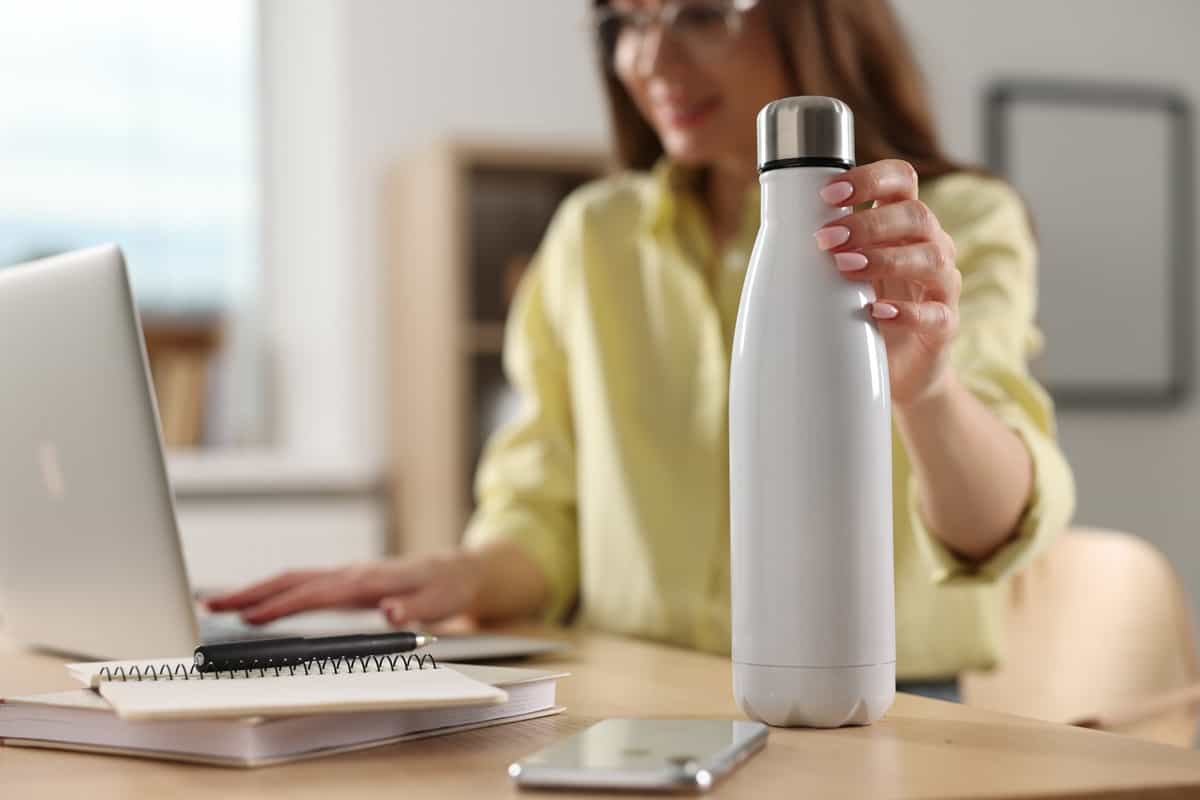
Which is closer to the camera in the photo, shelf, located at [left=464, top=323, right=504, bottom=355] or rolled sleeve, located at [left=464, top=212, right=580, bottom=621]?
rolled sleeve, located at [left=464, top=212, right=580, bottom=621]

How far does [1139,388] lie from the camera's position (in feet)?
12.4

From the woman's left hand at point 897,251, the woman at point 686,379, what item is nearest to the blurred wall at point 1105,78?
the woman at point 686,379

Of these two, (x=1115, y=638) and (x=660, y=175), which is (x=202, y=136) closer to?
(x=660, y=175)

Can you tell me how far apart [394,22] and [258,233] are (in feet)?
1.94

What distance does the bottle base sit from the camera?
64cm

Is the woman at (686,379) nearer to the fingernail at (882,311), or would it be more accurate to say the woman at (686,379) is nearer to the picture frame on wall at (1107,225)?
the fingernail at (882,311)

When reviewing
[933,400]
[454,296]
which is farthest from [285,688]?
[454,296]

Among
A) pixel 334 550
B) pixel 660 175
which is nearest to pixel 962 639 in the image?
pixel 660 175

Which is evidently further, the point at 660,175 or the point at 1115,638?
the point at 660,175

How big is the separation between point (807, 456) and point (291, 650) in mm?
269

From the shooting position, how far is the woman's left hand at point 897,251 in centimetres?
64

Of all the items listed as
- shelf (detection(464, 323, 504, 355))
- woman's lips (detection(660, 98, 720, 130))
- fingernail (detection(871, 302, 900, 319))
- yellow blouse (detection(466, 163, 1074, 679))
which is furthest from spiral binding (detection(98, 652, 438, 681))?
shelf (detection(464, 323, 504, 355))

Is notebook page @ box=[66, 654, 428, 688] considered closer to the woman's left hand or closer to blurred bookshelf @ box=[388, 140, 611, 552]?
the woman's left hand

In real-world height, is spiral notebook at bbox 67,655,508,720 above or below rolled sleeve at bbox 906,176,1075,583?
below
